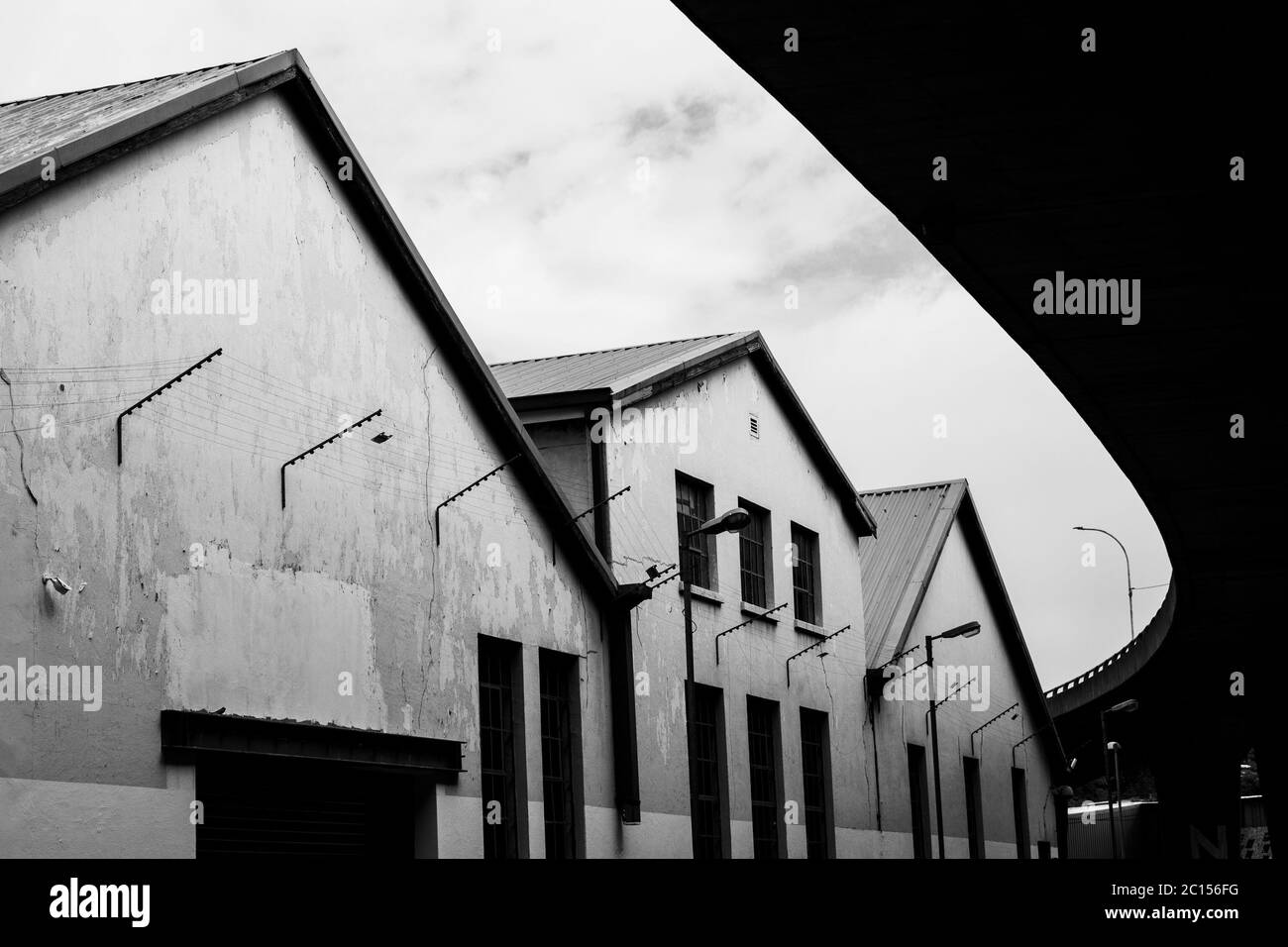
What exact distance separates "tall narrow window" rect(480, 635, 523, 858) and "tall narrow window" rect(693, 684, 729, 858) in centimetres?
474

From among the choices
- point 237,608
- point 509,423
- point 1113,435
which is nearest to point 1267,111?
point 1113,435

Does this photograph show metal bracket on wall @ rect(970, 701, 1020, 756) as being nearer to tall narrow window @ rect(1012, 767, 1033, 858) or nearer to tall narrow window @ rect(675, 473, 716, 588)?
tall narrow window @ rect(1012, 767, 1033, 858)

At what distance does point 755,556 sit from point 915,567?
363 inches

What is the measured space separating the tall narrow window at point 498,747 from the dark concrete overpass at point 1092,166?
8110 mm

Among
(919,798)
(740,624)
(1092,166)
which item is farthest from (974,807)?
(1092,166)

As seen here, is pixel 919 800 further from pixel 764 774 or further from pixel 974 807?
pixel 764 774

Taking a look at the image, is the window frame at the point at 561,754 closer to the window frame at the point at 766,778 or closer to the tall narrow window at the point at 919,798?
the window frame at the point at 766,778

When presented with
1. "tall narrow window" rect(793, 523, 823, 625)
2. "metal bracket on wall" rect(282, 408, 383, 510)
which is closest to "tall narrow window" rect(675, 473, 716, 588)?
"tall narrow window" rect(793, 523, 823, 625)

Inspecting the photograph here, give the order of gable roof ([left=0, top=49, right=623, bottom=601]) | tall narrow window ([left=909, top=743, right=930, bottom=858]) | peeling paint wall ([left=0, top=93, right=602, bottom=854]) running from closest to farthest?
peeling paint wall ([left=0, top=93, right=602, bottom=854]) < gable roof ([left=0, top=49, right=623, bottom=601]) < tall narrow window ([left=909, top=743, right=930, bottom=858])

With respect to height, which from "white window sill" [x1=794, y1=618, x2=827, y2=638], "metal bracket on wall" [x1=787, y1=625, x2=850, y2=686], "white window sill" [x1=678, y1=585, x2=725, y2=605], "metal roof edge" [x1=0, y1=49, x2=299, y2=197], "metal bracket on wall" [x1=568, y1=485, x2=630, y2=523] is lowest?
"metal bracket on wall" [x1=787, y1=625, x2=850, y2=686]

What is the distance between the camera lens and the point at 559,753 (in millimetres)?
21156

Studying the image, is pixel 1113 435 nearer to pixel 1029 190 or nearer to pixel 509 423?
pixel 1029 190

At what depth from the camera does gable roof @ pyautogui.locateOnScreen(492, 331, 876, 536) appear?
23.6 metres

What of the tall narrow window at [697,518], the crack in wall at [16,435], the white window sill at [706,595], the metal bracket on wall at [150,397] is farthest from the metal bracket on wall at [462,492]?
the crack in wall at [16,435]
